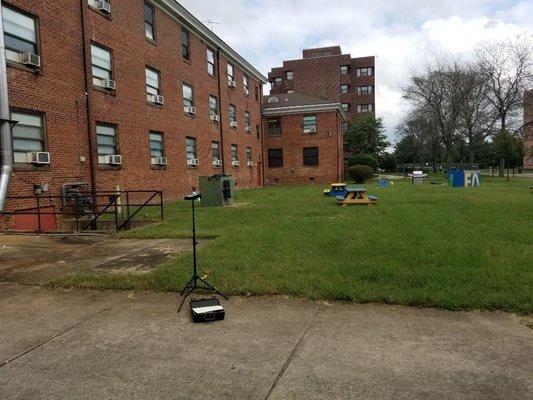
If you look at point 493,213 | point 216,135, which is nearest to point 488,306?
point 493,213

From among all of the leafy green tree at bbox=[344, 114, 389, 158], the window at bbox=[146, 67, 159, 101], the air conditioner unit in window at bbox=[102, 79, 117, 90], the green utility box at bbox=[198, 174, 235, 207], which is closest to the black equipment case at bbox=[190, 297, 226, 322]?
the green utility box at bbox=[198, 174, 235, 207]

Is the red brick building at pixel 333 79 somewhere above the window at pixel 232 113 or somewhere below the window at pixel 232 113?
above

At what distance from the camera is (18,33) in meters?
12.3

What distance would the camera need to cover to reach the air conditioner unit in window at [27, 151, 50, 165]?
12.4 metres

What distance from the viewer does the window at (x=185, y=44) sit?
2259 cm

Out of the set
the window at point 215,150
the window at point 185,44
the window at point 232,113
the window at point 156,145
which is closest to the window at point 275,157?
the window at point 232,113

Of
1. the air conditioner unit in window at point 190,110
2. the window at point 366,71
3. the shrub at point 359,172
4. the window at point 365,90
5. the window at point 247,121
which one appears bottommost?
the shrub at point 359,172

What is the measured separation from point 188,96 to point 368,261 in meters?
18.6

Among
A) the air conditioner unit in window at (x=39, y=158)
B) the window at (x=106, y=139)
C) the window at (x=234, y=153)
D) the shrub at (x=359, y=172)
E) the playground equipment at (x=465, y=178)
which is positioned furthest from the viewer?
the shrub at (x=359, y=172)

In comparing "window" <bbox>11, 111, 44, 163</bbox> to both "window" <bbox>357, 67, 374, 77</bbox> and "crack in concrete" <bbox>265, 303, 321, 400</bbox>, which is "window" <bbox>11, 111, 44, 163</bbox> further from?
"window" <bbox>357, 67, 374, 77</bbox>

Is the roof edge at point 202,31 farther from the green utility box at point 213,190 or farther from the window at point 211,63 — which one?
the green utility box at point 213,190

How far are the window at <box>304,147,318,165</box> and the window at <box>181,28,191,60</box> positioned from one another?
16716 mm

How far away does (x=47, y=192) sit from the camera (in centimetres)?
1291

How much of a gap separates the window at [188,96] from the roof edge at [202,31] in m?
3.25
